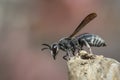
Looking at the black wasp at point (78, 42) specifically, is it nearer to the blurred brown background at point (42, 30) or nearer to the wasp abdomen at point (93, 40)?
the wasp abdomen at point (93, 40)

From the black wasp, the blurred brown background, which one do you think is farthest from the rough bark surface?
the blurred brown background

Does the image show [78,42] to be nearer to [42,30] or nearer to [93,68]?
[93,68]

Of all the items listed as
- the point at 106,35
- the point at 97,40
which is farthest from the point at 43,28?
the point at 97,40

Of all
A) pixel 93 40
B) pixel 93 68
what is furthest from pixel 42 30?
pixel 93 68

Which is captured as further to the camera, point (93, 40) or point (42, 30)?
point (42, 30)

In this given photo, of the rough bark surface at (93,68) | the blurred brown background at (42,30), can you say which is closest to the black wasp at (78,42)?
the rough bark surface at (93,68)

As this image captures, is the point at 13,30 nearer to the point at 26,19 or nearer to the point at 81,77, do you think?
the point at 26,19
